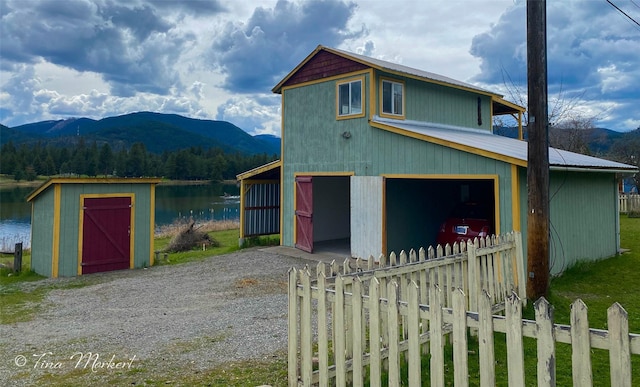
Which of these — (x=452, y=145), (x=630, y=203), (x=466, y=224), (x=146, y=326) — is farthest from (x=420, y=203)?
(x=630, y=203)

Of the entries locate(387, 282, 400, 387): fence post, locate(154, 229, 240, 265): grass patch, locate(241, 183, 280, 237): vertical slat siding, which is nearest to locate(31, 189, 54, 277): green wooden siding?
locate(154, 229, 240, 265): grass patch

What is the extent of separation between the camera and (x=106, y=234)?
1188 centimetres

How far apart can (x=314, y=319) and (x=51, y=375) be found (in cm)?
355

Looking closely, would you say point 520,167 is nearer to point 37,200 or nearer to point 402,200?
point 402,200

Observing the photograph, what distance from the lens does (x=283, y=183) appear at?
14.8 metres

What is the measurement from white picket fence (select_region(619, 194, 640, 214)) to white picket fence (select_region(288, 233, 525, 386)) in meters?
20.1

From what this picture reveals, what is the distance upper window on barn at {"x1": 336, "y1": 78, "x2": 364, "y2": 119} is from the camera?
12266mm

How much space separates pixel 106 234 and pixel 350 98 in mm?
7741

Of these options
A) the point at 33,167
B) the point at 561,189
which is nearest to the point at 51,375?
the point at 561,189

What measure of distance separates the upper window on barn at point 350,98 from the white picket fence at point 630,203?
57.8 ft

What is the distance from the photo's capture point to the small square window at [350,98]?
12.3m

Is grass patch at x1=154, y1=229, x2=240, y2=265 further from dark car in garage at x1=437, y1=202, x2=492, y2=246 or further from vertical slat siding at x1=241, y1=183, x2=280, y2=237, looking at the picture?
dark car in garage at x1=437, y1=202, x2=492, y2=246

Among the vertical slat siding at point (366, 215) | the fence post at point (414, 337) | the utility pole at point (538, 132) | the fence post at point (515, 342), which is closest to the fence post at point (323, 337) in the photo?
the fence post at point (414, 337)

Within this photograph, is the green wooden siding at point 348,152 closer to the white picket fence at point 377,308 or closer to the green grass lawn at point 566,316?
the green grass lawn at point 566,316
